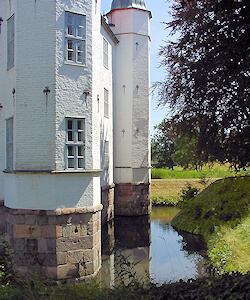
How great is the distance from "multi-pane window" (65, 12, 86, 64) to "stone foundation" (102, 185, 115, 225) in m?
8.02

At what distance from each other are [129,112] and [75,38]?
10106mm

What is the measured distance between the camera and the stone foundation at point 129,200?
20.4 m

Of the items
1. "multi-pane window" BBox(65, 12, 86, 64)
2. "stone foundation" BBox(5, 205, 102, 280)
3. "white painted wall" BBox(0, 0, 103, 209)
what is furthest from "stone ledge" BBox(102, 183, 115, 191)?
"multi-pane window" BBox(65, 12, 86, 64)

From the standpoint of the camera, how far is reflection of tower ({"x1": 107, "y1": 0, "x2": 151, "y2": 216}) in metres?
20.6

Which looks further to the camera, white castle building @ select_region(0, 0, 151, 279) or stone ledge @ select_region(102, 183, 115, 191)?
stone ledge @ select_region(102, 183, 115, 191)

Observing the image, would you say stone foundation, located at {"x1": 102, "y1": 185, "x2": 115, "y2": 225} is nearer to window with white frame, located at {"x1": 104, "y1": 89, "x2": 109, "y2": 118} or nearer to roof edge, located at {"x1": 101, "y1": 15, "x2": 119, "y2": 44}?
window with white frame, located at {"x1": 104, "y1": 89, "x2": 109, "y2": 118}

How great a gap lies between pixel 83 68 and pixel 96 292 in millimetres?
6635

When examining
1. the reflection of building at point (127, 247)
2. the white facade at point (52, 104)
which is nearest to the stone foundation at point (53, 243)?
the white facade at point (52, 104)

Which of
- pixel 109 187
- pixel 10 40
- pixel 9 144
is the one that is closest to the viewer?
pixel 9 144

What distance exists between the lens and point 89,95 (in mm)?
11023

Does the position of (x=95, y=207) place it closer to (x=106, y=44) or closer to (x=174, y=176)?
(x=106, y=44)

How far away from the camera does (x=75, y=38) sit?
10.8m

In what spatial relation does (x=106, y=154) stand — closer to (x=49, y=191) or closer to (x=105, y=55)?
(x=105, y=55)

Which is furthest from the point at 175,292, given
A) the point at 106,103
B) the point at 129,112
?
the point at 129,112
